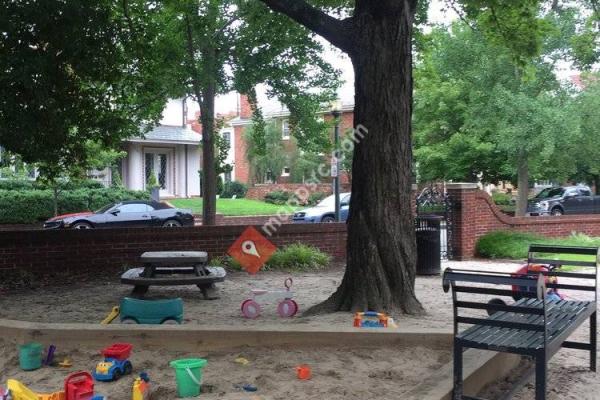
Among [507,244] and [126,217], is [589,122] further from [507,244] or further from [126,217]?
[126,217]

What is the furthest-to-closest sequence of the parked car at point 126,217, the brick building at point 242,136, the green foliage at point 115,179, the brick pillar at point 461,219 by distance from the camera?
the brick building at point 242,136 < the green foliage at point 115,179 < the parked car at point 126,217 < the brick pillar at point 461,219

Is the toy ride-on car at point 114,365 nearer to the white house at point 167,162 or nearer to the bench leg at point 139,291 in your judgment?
the bench leg at point 139,291

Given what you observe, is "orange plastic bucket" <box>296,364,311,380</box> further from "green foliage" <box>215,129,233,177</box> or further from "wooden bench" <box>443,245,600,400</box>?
"green foliage" <box>215,129,233,177</box>

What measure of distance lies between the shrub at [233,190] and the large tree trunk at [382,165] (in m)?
32.2

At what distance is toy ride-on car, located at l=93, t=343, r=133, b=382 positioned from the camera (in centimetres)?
478

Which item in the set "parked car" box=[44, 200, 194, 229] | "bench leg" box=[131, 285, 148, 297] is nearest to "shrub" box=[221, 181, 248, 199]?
"parked car" box=[44, 200, 194, 229]

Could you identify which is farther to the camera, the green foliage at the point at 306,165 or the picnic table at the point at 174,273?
the green foliage at the point at 306,165

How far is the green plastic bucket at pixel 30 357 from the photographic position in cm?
518

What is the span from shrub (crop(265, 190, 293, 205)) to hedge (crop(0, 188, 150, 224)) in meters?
11.1

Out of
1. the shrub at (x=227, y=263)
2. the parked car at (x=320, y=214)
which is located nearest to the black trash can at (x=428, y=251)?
the shrub at (x=227, y=263)

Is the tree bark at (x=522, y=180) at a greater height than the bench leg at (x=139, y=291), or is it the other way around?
the tree bark at (x=522, y=180)

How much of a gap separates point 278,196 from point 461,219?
21.5 meters

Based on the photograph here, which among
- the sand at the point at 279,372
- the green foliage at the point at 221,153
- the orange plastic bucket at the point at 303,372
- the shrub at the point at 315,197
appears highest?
the green foliage at the point at 221,153

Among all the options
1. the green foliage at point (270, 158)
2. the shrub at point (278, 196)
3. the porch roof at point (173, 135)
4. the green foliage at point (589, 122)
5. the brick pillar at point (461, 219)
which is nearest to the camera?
the brick pillar at point (461, 219)
